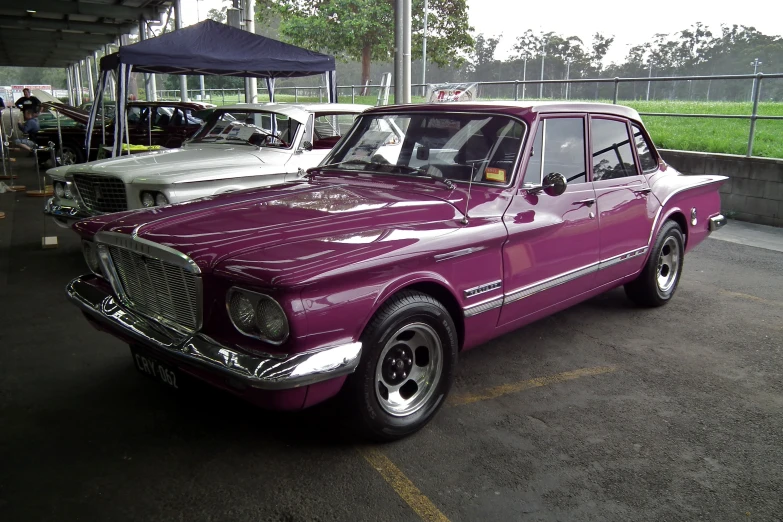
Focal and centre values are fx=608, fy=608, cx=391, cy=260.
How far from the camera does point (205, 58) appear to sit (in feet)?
33.3

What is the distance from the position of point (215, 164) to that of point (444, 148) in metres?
3.31

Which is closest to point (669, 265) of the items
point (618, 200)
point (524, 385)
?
point (618, 200)

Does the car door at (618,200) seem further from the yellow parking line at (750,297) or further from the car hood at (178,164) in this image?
the car hood at (178,164)

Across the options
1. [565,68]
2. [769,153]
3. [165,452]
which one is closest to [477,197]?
[165,452]

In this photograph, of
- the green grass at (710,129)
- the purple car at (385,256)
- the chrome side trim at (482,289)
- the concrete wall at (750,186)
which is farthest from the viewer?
the green grass at (710,129)

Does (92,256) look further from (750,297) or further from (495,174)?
(750,297)

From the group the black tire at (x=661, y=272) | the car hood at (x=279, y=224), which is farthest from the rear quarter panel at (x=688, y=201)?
the car hood at (x=279, y=224)

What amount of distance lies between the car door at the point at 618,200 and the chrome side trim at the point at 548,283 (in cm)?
22

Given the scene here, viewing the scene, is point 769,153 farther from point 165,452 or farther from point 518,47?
point 518,47

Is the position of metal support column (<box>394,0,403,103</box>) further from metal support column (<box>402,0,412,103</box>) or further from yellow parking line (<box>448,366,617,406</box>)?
yellow parking line (<box>448,366,617,406</box>)

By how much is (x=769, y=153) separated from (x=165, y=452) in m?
11.0

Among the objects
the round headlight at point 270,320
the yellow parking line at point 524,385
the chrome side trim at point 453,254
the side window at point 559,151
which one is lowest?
the yellow parking line at point 524,385

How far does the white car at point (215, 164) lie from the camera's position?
234 inches

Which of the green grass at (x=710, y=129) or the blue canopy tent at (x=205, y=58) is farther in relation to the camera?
the green grass at (x=710, y=129)
